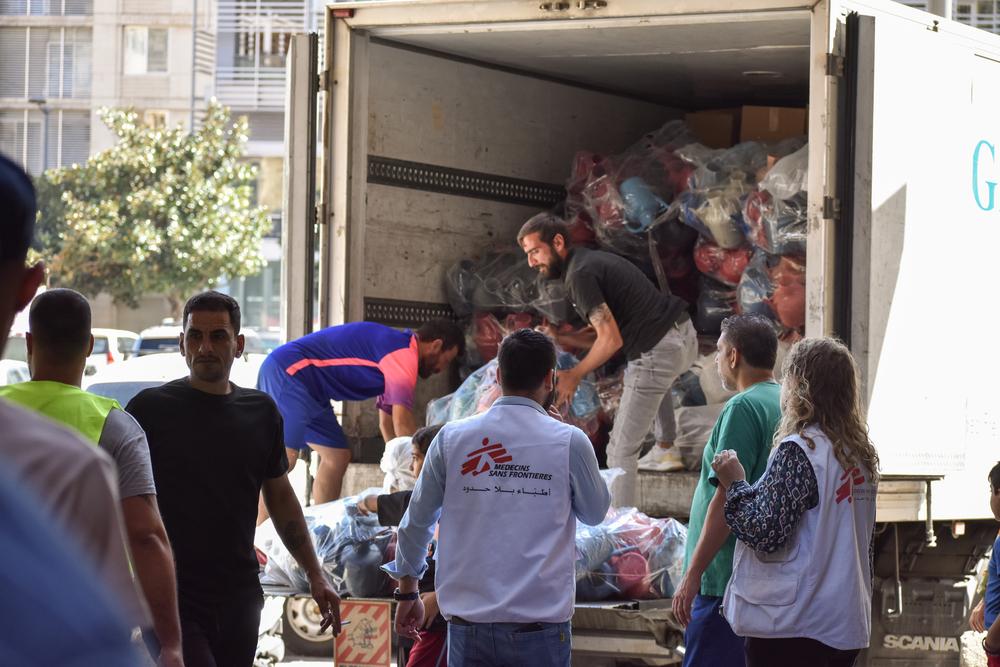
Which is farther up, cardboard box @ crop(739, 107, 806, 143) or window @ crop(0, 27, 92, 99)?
window @ crop(0, 27, 92, 99)

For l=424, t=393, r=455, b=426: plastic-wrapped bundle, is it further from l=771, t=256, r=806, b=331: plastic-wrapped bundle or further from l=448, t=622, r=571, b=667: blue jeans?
l=448, t=622, r=571, b=667: blue jeans

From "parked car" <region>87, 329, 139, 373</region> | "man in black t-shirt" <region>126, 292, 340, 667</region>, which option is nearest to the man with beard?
"man in black t-shirt" <region>126, 292, 340, 667</region>

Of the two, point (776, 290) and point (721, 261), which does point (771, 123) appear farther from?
point (776, 290)

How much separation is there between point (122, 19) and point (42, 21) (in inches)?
112

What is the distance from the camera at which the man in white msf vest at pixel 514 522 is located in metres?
3.92

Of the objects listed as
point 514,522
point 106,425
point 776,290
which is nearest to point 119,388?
point 776,290

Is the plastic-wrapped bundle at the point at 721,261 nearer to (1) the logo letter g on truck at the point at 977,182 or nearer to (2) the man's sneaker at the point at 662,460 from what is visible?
(2) the man's sneaker at the point at 662,460

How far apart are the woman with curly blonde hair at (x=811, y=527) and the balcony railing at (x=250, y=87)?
3946 centimetres

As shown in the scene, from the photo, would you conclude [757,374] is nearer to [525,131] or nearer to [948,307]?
[948,307]

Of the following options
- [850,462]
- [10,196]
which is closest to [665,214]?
[850,462]

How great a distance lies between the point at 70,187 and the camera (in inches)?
1342

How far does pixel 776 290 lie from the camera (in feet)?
24.2

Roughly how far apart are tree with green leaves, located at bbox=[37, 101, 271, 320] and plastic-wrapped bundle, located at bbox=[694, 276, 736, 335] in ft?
85.5

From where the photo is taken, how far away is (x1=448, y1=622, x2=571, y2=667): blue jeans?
3.91 m
